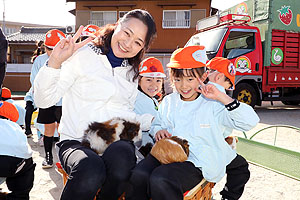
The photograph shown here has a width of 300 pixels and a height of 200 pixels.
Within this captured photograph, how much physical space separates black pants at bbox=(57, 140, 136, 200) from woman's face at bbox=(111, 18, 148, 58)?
0.64 meters

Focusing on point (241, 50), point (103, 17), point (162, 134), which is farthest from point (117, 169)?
point (103, 17)

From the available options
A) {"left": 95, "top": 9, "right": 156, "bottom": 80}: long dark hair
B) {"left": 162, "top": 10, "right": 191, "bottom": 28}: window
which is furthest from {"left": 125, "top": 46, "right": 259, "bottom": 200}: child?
{"left": 162, "top": 10, "right": 191, "bottom": 28}: window

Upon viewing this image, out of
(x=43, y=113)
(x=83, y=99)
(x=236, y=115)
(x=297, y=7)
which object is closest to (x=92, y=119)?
(x=83, y=99)

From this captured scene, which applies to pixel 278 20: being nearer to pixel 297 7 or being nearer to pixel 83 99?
pixel 297 7

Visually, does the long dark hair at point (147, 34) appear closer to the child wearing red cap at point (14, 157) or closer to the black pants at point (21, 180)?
the child wearing red cap at point (14, 157)

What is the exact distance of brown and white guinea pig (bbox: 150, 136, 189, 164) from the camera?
1.42 meters

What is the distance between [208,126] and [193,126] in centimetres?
9

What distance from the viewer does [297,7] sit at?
7.45 m

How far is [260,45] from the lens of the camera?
6.71m

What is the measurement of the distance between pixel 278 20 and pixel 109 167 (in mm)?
7288

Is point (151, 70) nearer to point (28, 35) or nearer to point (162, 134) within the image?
point (162, 134)

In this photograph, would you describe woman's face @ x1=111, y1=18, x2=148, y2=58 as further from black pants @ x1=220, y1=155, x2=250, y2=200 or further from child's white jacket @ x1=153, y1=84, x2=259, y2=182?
black pants @ x1=220, y1=155, x2=250, y2=200

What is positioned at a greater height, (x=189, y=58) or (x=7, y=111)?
(x=189, y=58)

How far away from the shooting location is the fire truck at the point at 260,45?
6602 millimetres
